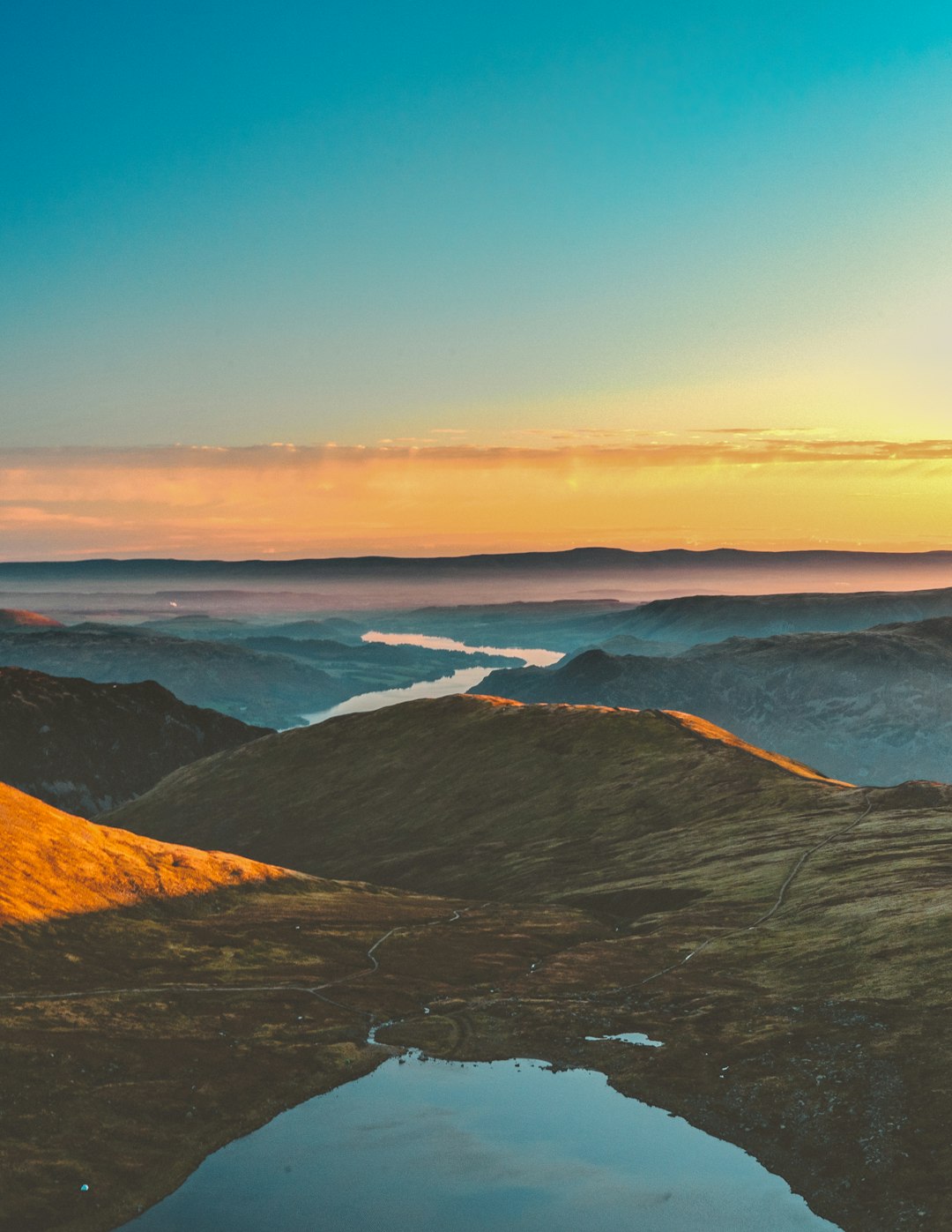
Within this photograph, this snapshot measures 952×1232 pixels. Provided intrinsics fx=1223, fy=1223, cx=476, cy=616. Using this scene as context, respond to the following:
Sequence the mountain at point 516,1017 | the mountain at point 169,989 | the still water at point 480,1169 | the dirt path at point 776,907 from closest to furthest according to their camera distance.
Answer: the still water at point 480,1169 < the mountain at point 516,1017 < the mountain at point 169,989 < the dirt path at point 776,907

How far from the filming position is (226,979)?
125 m

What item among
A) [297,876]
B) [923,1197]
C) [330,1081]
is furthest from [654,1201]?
[297,876]

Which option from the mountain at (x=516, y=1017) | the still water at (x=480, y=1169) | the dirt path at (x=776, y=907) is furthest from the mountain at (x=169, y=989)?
the dirt path at (x=776, y=907)

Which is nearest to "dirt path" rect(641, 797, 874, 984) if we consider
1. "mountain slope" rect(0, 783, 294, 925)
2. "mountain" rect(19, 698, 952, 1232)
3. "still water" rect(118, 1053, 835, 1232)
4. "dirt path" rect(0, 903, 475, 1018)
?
"mountain" rect(19, 698, 952, 1232)

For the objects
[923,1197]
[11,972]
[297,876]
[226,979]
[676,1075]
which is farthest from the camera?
[297,876]

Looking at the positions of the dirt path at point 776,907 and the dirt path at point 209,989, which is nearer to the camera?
the dirt path at point 209,989

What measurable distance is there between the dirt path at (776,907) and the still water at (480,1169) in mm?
32669

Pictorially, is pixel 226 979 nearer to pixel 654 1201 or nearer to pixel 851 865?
pixel 654 1201

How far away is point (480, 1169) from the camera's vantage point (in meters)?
88.9

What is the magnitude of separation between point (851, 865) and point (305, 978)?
80311 mm

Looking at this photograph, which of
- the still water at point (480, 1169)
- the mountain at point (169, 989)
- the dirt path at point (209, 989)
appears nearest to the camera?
the still water at point (480, 1169)

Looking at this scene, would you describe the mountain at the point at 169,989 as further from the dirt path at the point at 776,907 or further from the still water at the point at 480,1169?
the dirt path at the point at 776,907

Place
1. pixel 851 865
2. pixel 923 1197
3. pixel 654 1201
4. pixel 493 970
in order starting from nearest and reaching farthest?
pixel 923 1197, pixel 654 1201, pixel 493 970, pixel 851 865

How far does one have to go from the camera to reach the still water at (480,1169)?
8012 centimetres
